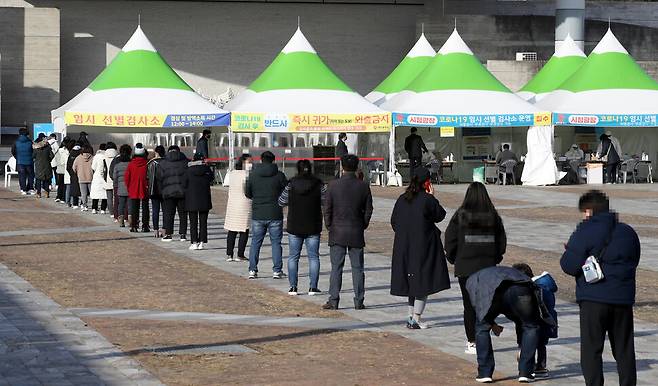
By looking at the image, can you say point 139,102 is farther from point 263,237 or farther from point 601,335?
point 601,335

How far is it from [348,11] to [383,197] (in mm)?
22219

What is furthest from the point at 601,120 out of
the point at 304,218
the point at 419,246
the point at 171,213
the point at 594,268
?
the point at 594,268

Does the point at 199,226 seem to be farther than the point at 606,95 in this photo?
No

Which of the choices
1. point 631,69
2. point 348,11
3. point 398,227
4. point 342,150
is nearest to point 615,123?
point 631,69

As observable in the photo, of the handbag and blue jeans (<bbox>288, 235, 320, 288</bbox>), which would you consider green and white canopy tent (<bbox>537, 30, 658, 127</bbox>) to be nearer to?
Result: blue jeans (<bbox>288, 235, 320, 288</bbox>)

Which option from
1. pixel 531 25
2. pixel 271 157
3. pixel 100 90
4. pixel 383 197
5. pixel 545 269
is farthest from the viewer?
pixel 531 25

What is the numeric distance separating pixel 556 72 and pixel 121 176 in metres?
22.6

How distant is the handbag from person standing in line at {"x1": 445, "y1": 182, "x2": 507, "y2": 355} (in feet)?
6.74

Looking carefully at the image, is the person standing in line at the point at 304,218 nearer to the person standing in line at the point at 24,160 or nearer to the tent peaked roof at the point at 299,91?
the person standing in line at the point at 24,160

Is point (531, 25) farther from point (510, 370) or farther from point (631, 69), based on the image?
point (510, 370)

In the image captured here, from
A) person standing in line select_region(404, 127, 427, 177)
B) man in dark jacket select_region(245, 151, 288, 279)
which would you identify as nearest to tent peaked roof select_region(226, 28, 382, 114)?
person standing in line select_region(404, 127, 427, 177)

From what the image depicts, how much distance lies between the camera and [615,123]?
39844 mm

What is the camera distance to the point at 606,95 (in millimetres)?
40562

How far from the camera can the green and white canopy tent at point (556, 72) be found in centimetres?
4369
